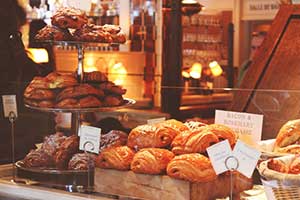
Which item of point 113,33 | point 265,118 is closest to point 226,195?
point 265,118

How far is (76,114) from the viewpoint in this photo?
2.37 metres

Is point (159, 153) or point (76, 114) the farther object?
point (76, 114)

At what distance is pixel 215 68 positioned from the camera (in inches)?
186

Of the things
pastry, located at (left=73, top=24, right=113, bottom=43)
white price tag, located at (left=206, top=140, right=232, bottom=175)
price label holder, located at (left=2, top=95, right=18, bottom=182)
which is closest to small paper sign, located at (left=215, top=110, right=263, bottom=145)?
white price tag, located at (left=206, top=140, right=232, bottom=175)

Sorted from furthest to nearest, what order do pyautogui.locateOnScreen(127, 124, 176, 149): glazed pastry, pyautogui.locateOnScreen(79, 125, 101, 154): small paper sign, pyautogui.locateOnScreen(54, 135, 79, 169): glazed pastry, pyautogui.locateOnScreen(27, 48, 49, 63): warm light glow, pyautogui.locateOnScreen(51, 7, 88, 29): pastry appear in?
pyautogui.locateOnScreen(27, 48, 49, 63): warm light glow → pyautogui.locateOnScreen(51, 7, 88, 29): pastry → pyautogui.locateOnScreen(54, 135, 79, 169): glazed pastry → pyautogui.locateOnScreen(79, 125, 101, 154): small paper sign → pyautogui.locateOnScreen(127, 124, 176, 149): glazed pastry

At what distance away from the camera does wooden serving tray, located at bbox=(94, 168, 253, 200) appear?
1636mm

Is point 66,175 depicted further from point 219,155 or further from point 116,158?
point 219,155

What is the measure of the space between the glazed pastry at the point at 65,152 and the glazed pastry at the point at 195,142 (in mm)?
457

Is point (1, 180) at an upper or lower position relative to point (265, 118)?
lower

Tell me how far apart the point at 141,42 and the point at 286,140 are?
2.89 meters

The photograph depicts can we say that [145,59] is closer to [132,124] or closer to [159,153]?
[132,124]

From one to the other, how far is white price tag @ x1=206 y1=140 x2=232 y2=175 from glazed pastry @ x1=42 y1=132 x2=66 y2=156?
67 centimetres

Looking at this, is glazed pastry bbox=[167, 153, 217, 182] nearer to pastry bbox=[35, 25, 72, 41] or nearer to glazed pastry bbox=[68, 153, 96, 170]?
glazed pastry bbox=[68, 153, 96, 170]

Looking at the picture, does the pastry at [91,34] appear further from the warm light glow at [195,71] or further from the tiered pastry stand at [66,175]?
the warm light glow at [195,71]
